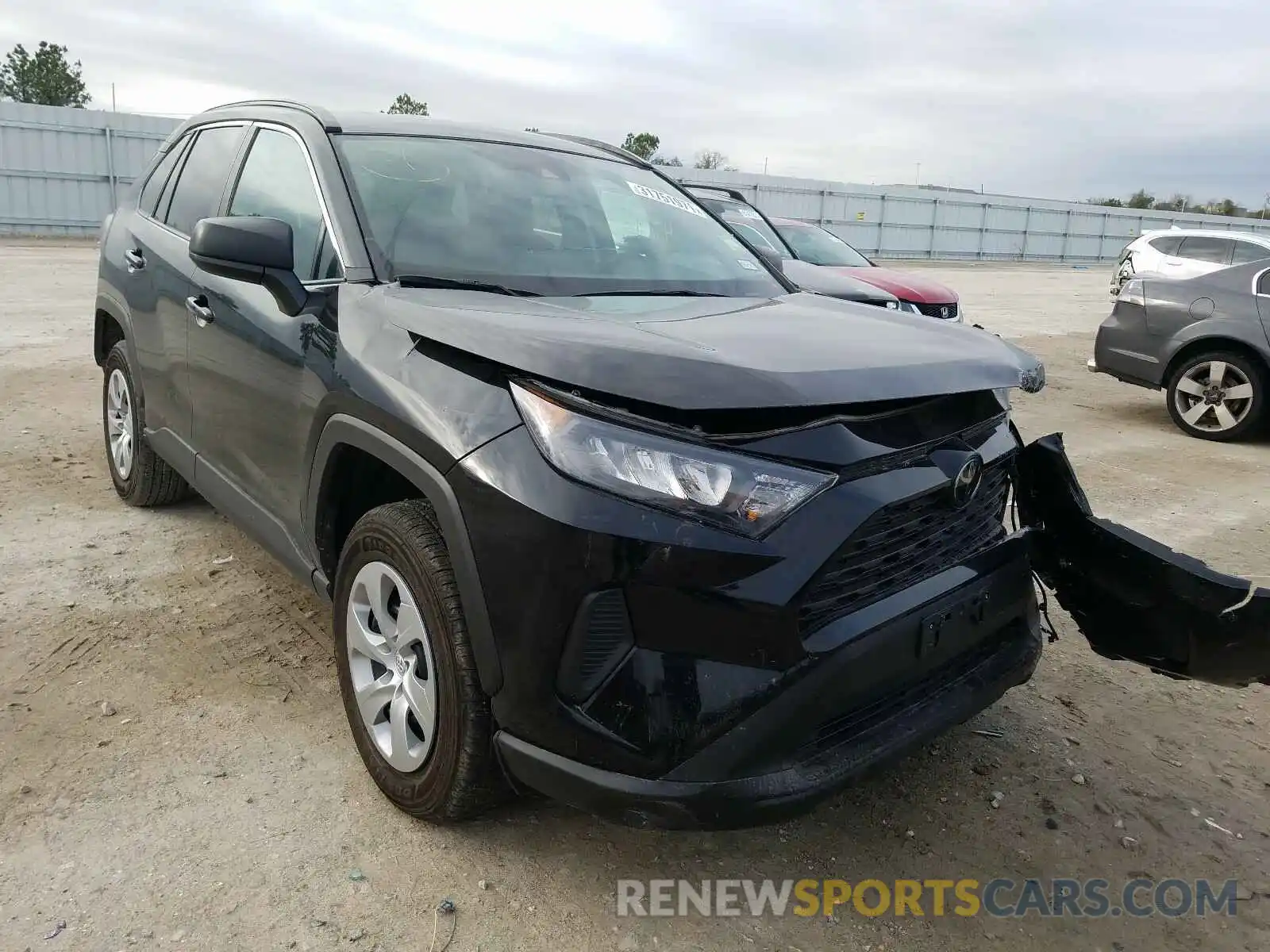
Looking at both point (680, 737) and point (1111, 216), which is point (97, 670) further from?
point (1111, 216)

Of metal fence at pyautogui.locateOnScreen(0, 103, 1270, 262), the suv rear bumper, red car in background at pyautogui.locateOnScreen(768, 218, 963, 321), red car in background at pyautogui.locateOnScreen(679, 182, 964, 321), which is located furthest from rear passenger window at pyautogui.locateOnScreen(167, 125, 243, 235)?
metal fence at pyautogui.locateOnScreen(0, 103, 1270, 262)

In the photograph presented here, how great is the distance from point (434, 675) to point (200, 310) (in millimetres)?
1902

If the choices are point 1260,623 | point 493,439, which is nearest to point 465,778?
point 493,439

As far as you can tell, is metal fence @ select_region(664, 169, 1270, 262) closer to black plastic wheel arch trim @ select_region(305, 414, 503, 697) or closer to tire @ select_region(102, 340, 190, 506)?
tire @ select_region(102, 340, 190, 506)

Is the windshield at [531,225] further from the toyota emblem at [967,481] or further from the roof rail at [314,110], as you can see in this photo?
the toyota emblem at [967,481]

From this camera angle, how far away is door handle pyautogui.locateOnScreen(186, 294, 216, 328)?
3361 mm

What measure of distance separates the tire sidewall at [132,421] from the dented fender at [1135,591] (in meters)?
3.71

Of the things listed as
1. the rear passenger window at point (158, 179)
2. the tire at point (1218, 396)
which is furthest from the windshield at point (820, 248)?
the rear passenger window at point (158, 179)

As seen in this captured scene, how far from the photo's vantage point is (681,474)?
1.93 m

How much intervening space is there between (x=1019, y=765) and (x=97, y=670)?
2940 millimetres

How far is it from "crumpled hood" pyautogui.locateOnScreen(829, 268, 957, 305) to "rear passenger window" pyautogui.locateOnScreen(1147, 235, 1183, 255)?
7.61m

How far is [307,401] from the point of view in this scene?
270 centimetres

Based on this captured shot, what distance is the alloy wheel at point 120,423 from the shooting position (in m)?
4.59

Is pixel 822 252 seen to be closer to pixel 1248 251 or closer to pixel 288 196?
pixel 288 196
